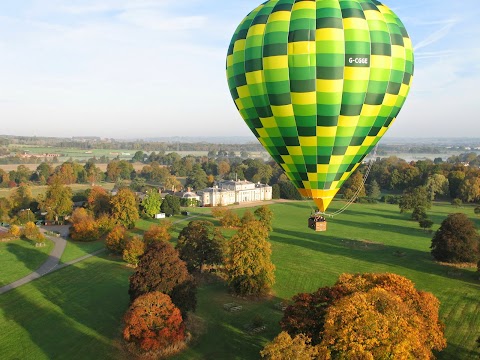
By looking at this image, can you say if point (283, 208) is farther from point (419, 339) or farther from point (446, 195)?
point (419, 339)

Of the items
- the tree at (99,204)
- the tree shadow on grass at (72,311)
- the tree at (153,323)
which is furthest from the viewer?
the tree at (99,204)

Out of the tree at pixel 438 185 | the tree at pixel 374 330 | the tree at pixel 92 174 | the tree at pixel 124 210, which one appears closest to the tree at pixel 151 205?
the tree at pixel 124 210

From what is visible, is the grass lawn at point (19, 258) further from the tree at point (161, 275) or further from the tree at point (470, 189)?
the tree at point (470, 189)

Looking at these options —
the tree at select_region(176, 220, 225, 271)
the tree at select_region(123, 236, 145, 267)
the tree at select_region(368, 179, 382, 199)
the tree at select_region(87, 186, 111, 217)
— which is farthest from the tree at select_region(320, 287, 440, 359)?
the tree at select_region(368, 179, 382, 199)

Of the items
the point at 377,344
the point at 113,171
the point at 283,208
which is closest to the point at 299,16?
the point at 377,344

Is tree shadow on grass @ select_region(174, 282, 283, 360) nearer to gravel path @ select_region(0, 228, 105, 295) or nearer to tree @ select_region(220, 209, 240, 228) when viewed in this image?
gravel path @ select_region(0, 228, 105, 295)
